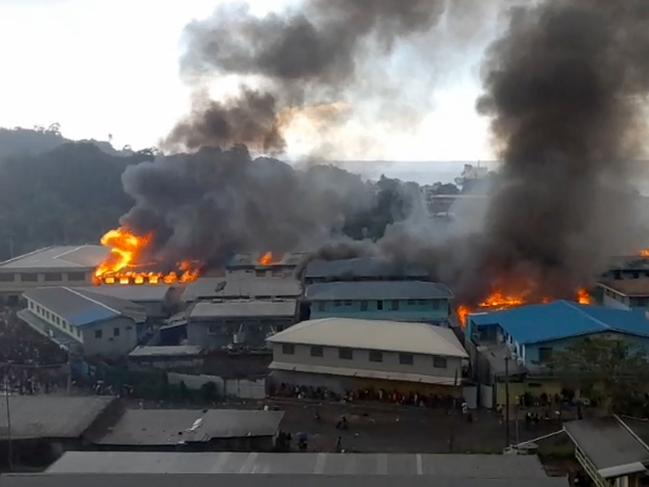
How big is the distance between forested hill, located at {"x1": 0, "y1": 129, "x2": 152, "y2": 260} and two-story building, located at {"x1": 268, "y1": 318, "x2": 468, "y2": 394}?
23.4 meters

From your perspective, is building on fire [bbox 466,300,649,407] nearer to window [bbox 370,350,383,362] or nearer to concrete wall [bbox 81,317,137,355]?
window [bbox 370,350,383,362]

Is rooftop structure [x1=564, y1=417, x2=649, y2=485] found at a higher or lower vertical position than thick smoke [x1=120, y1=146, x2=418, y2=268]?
lower

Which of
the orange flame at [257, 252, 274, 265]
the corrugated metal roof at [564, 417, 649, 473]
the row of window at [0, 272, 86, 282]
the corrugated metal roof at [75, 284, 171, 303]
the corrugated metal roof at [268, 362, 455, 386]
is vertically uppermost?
the orange flame at [257, 252, 274, 265]

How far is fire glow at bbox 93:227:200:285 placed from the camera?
26.8 m

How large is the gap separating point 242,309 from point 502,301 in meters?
7.37

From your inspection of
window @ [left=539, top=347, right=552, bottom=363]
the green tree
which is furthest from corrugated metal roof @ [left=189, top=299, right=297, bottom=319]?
the green tree

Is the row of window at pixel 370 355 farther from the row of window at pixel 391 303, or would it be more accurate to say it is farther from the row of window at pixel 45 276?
the row of window at pixel 45 276

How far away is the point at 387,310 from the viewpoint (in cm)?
2097

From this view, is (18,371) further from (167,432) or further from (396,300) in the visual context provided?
(396,300)

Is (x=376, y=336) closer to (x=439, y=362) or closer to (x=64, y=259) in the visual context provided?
(x=439, y=362)

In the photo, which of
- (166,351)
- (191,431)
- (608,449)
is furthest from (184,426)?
(608,449)

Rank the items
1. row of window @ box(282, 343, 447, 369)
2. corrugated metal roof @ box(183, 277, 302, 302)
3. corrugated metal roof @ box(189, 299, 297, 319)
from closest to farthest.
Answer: row of window @ box(282, 343, 447, 369)
corrugated metal roof @ box(189, 299, 297, 319)
corrugated metal roof @ box(183, 277, 302, 302)

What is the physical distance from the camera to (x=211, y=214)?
94.2ft

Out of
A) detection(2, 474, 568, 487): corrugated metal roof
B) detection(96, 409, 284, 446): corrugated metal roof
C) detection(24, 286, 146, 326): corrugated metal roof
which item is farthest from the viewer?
detection(24, 286, 146, 326): corrugated metal roof
